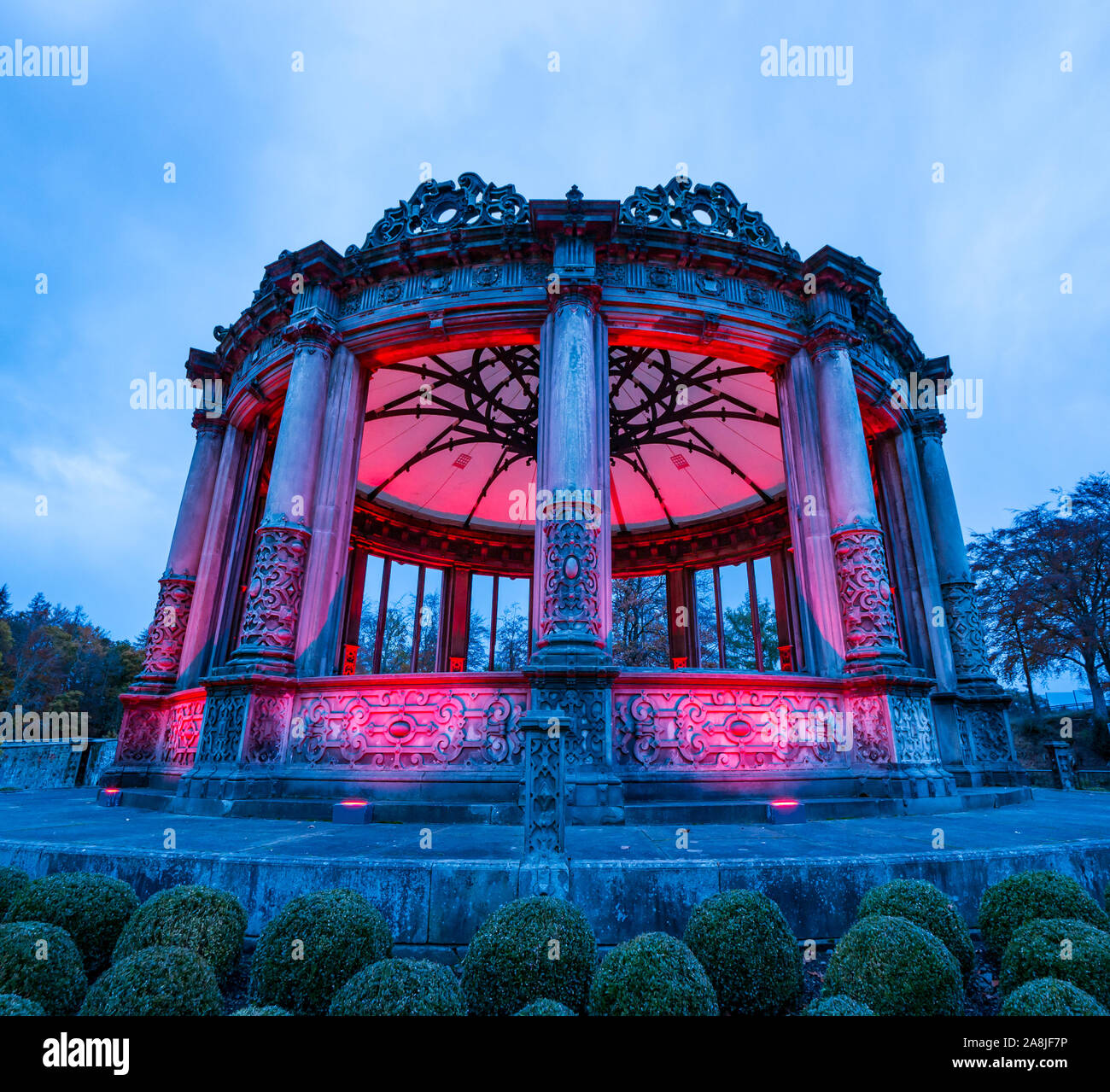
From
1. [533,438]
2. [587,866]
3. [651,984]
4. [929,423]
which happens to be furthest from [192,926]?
[533,438]

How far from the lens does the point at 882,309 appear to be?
10852mm

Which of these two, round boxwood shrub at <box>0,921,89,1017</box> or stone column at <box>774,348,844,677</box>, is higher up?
stone column at <box>774,348,844,677</box>

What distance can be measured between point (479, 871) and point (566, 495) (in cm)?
487

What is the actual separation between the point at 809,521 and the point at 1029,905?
6.52m

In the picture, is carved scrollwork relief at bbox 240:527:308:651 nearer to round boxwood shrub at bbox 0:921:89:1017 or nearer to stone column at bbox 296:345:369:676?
stone column at bbox 296:345:369:676

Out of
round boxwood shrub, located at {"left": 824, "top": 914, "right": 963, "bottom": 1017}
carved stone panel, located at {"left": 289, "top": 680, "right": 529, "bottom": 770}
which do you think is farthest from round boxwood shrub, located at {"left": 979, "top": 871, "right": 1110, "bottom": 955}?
carved stone panel, located at {"left": 289, "top": 680, "right": 529, "bottom": 770}

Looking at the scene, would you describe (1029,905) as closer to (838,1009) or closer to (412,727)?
(838,1009)

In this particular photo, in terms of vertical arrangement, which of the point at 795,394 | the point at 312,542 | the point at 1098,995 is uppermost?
the point at 795,394

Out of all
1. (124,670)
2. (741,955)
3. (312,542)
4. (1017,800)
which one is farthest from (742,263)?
(124,670)

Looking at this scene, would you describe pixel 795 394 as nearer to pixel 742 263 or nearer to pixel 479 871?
pixel 742 263

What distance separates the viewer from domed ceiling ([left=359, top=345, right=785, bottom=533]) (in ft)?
47.3

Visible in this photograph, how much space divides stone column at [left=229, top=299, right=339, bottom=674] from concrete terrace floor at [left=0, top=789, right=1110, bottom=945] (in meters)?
2.90

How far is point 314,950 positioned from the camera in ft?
8.65

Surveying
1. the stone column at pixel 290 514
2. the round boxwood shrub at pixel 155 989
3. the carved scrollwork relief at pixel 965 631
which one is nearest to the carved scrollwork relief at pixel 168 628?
the stone column at pixel 290 514
